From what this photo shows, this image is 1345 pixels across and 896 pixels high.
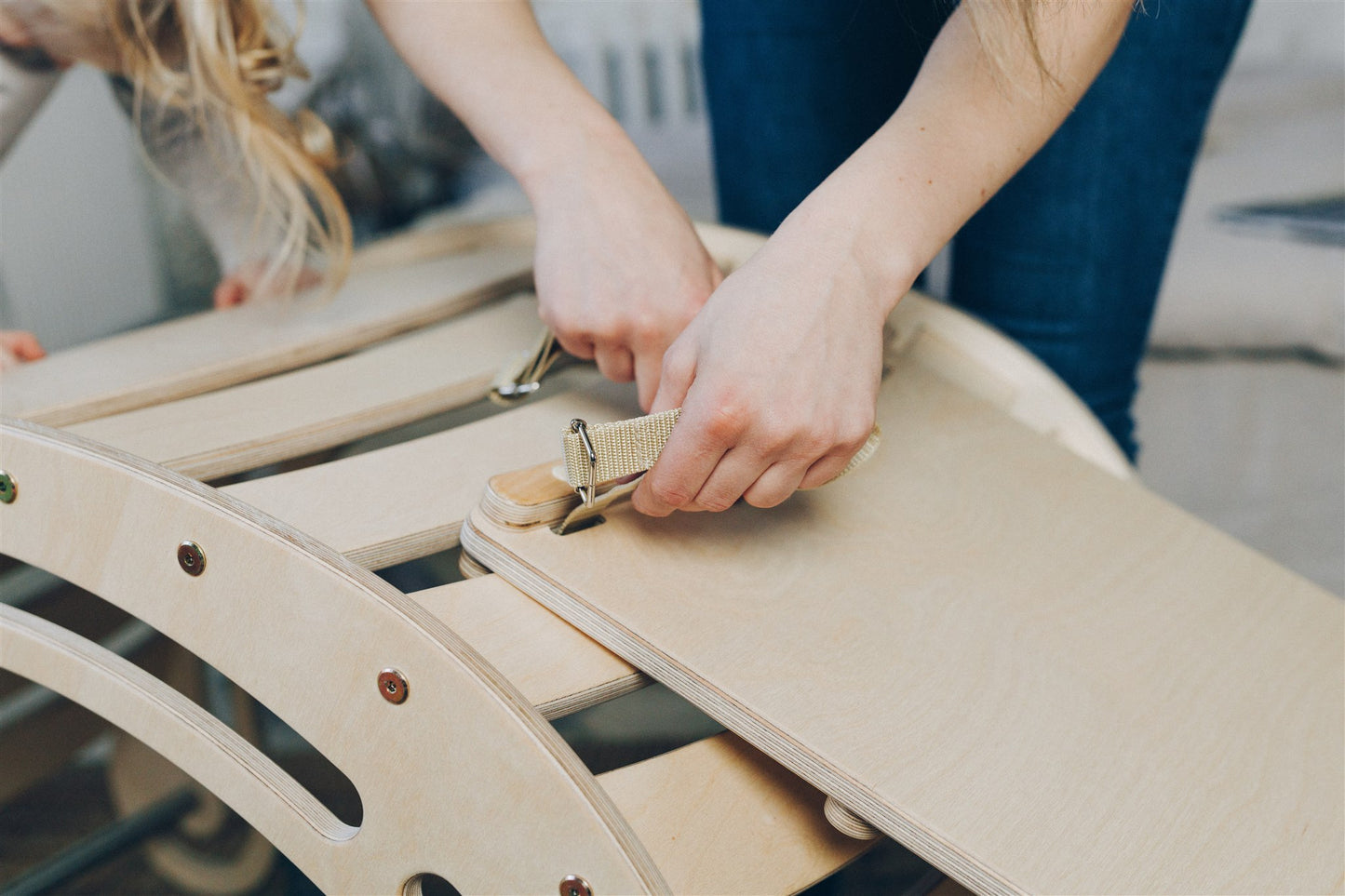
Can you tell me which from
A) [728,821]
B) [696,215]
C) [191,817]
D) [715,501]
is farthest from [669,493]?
[696,215]

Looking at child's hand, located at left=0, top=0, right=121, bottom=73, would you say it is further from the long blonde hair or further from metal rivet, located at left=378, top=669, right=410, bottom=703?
metal rivet, located at left=378, top=669, right=410, bottom=703

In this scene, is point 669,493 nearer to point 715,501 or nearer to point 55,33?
point 715,501

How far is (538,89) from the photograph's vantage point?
0.50 m

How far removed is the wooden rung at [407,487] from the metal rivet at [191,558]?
7 centimetres

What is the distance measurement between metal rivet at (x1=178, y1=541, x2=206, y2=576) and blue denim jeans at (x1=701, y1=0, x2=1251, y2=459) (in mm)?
514

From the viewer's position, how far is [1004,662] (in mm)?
393

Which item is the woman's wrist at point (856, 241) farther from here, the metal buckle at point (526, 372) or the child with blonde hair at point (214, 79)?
→ the child with blonde hair at point (214, 79)

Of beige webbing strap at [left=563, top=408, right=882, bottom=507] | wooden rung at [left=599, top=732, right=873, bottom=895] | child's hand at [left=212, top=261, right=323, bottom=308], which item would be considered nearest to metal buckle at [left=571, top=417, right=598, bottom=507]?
beige webbing strap at [left=563, top=408, right=882, bottom=507]

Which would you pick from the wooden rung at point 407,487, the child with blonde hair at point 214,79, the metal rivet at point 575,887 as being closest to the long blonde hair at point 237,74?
the child with blonde hair at point 214,79

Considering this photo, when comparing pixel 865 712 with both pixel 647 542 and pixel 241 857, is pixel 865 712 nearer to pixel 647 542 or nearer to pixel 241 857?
pixel 647 542

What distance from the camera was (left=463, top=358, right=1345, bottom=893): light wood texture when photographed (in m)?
0.33

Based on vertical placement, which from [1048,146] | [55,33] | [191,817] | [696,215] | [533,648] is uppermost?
[55,33]

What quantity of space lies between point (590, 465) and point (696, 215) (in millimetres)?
1030

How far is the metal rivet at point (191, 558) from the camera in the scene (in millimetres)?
317
